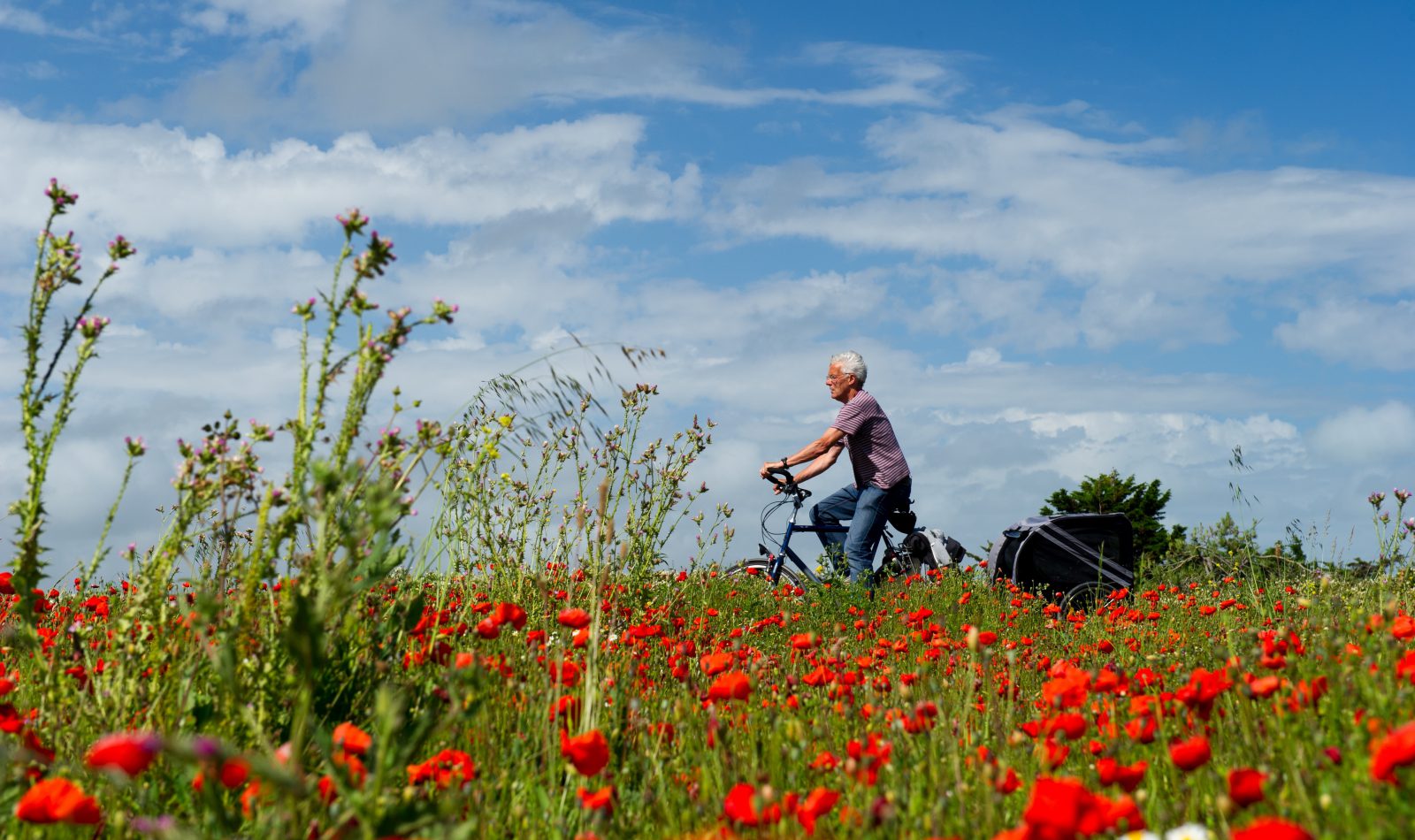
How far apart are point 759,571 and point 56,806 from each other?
25.6 ft

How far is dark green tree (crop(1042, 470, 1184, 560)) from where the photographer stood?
1412 cm

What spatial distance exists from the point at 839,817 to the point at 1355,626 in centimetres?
273

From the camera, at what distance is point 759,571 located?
943 cm

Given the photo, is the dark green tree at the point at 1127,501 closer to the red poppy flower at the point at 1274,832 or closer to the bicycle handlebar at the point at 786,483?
the bicycle handlebar at the point at 786,483

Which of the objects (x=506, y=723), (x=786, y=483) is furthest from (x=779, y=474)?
(x=506, y=723)

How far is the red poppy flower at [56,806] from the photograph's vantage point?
A: 5.90 ft

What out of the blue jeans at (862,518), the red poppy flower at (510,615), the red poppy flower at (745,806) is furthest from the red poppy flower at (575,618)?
the blue jeans at (862,518)

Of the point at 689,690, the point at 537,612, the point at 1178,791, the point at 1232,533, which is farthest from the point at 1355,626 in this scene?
the point at 1232,533

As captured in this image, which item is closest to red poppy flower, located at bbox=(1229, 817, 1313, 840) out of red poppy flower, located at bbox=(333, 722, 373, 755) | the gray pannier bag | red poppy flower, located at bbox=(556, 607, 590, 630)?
red poppy flower, located at bbox=(333, 722, 373, 755)

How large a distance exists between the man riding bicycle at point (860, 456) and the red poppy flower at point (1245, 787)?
7044mm

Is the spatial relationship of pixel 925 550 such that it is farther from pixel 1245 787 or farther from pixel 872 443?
pixel 1245 787

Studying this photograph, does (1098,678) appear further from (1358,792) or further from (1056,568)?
(1056,568)

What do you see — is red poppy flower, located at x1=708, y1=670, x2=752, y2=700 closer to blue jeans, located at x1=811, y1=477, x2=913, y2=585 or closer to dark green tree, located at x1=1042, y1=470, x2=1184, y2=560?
blue jeans, located at x1=811, y1=477, x2=913, y2=585

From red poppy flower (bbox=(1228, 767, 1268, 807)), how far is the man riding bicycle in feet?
23.1
